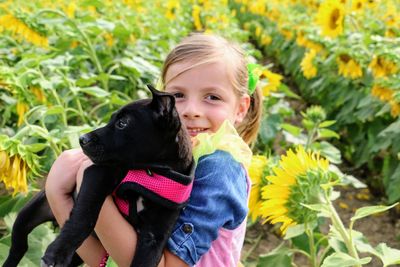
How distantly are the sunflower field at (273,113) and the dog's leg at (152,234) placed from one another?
0.38 metres

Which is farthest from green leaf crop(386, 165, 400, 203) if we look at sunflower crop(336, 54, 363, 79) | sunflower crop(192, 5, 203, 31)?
sunflower crop(192, 5, 203, 31)

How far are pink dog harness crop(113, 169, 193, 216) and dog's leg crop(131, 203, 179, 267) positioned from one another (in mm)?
25

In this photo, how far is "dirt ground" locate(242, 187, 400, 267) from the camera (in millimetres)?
2373

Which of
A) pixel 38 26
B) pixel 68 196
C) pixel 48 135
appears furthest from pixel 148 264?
pixel 38 26

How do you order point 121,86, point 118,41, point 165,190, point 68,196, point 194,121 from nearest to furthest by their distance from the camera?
point 165,190, point 68,196, point 194,121, point 121,86, point 118,41

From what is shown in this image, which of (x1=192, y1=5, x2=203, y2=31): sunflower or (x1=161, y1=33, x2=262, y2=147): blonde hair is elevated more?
(x1=161, y1=33, x2=262, y2=147): blonde hair

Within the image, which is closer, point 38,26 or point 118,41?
point 38,26

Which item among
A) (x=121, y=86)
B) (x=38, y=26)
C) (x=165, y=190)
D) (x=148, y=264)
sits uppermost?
(x=165, y=190)

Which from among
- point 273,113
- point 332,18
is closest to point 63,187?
point 273,113

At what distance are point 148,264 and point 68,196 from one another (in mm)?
224

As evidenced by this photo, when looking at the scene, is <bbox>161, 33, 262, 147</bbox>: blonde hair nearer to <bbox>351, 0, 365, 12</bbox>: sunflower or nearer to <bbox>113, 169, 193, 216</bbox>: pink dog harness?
<bbox>113, 169, 193, 216</bbox>: pink dog harness

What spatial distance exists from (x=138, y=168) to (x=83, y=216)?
11 cm

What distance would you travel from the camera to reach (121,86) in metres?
2.76

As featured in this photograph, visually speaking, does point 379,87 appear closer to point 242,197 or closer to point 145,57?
point 145,57
